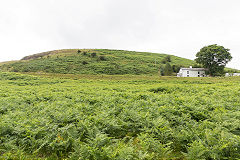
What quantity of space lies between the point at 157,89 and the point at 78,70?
49.9 meters

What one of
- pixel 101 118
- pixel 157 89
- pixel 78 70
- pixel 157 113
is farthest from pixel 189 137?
pixel 78 70

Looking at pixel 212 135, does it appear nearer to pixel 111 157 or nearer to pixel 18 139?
pixel 111 157

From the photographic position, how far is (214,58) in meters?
54.9

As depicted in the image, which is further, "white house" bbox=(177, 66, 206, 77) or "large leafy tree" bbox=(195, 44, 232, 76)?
"white house" bbox=(177, 66, 206, 77)

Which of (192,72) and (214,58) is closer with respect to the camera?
(214,58)

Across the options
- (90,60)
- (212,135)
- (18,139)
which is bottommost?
(18,139)

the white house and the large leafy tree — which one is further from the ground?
the large leafy tree

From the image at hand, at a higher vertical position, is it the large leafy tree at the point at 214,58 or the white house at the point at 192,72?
the large leafy tree at the point at 214,58

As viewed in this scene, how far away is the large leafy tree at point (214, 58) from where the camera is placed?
5354 centimetres

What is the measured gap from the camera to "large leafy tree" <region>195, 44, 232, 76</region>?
2108 inches

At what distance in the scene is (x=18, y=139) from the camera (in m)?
4.68

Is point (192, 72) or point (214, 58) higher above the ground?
point (214, 58)

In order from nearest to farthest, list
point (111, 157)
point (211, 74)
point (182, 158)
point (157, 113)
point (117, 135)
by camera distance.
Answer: point (111, 157), point (182, 158), point (117, 135), point (157, 113), point (211, 74)

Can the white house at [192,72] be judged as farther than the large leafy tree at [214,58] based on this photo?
Yes
